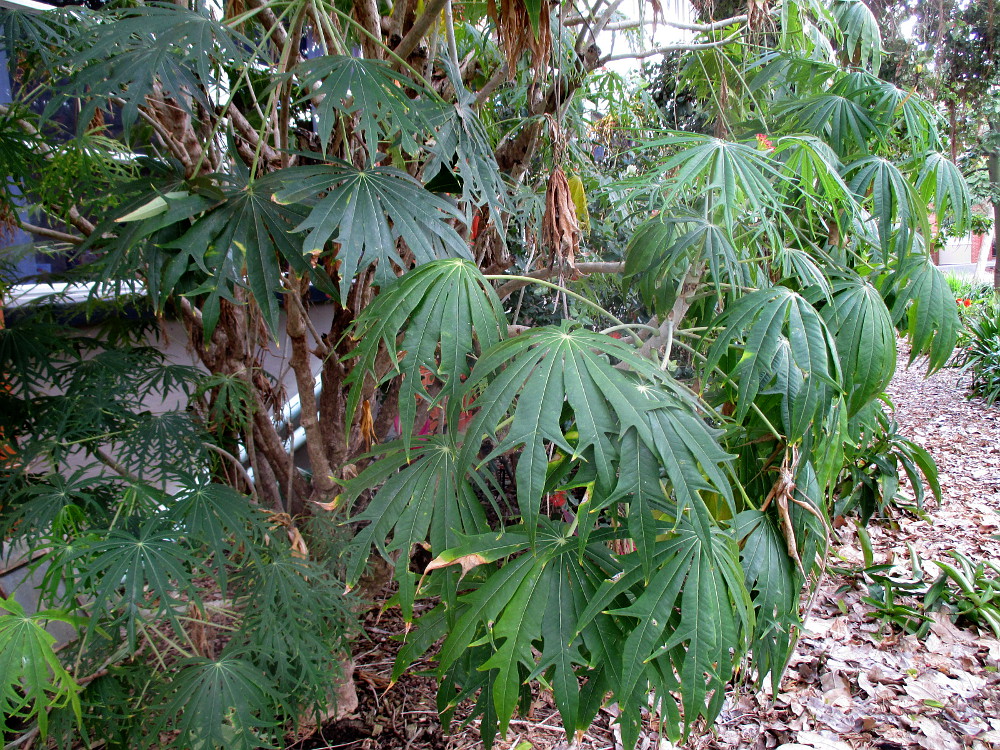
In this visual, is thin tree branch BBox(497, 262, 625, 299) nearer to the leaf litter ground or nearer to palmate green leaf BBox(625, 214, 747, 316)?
palmate green leaf BBox(625, 214, 747, 316)

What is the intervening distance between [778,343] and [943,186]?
84 cm

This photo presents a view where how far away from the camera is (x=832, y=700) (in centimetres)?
176

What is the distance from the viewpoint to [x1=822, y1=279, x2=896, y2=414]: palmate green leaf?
1.16 metres

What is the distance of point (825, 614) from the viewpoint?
7.18 ft

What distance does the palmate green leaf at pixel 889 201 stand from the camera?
1301 millimetres

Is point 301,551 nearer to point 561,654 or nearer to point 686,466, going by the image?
point 561,654

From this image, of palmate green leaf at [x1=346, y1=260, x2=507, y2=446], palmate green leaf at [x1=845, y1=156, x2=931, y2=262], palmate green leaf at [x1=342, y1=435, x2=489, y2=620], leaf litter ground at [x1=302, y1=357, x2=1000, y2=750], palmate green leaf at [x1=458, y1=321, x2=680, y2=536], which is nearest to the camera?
palmate green leaf at [x1=458, y1=321, x2=680, y2=536]

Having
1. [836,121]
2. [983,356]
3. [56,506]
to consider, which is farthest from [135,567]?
[983,356]

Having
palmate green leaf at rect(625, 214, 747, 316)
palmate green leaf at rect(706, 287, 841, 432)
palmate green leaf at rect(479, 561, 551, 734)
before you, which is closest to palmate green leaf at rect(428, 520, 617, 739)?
palmate green leaf at rect(479, 561, 551, 734)

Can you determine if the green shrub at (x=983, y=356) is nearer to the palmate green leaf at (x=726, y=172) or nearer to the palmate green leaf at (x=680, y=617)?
the palmate green leaf at (x=726, y=172)

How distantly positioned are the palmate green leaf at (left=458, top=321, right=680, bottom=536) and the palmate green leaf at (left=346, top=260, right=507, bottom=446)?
2.3 inches

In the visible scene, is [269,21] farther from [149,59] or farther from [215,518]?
[215,518]

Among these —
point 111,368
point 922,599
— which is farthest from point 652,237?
point 922,599

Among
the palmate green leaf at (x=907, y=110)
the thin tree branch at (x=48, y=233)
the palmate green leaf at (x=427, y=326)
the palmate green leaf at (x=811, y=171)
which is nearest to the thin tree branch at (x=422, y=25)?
the palmate green leaf at (x=427, y=326)
